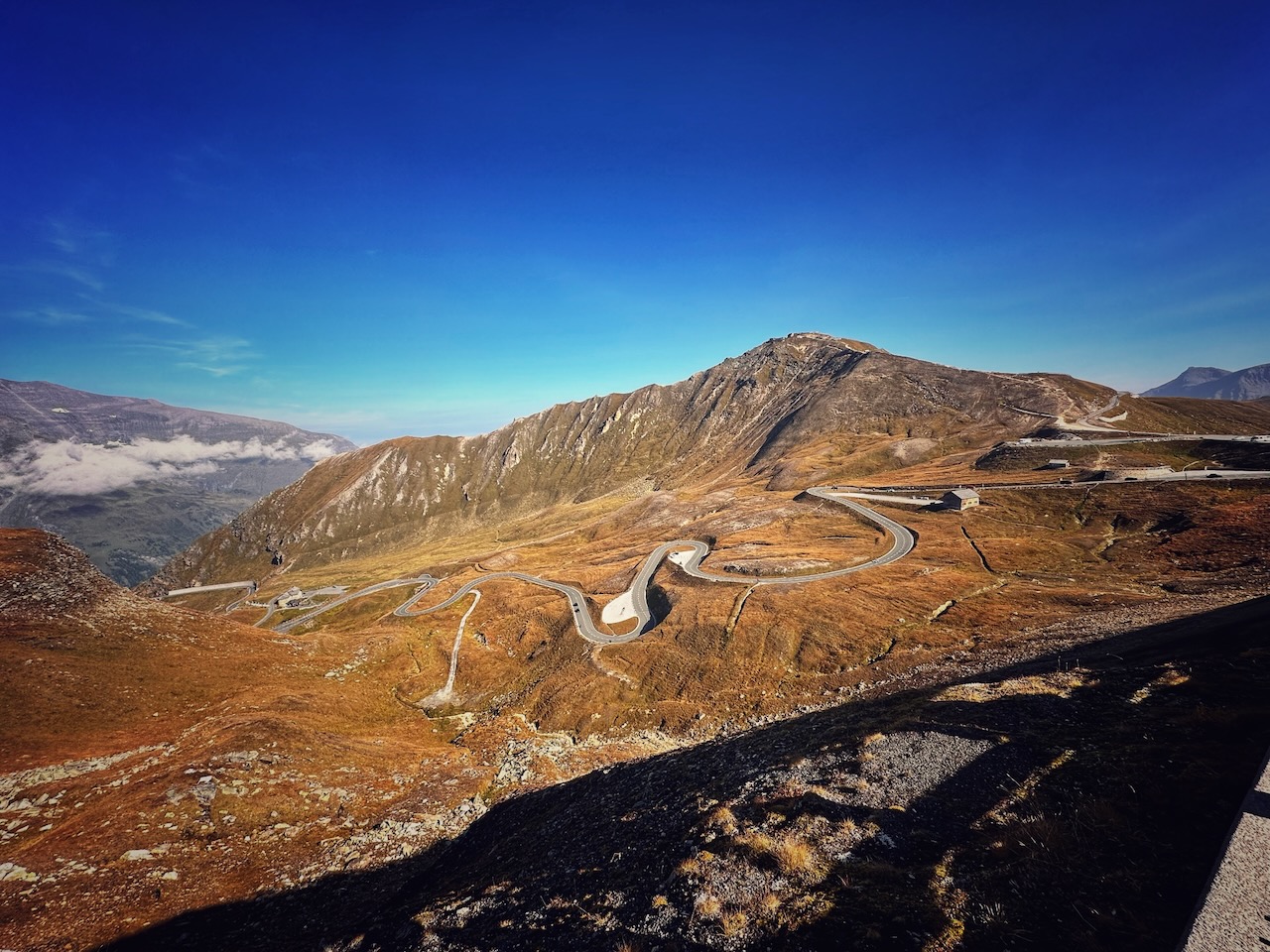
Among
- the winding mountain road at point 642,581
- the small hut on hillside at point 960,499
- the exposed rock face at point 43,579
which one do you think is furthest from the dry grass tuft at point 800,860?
the small hut on hillside at point 960,499

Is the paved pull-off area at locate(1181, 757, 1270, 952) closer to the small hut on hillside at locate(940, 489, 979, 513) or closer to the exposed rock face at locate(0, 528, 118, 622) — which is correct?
the exposed rock face at locate(0, 528, 118, 622)

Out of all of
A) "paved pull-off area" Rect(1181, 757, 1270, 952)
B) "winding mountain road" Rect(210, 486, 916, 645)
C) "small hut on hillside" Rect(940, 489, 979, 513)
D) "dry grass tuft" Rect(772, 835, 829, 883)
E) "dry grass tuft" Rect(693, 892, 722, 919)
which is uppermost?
"small hut on hillside" Rect(940, 489, 979, 513)

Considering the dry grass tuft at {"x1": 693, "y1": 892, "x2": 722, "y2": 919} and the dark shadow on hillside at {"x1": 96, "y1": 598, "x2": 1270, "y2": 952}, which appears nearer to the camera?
the dark shadow on hillside at {"x1": 96, "y1": 598, "x2": 1270, "y2": 952}

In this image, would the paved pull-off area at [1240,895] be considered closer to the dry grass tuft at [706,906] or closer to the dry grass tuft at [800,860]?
the dry grass tuft at [800,860]

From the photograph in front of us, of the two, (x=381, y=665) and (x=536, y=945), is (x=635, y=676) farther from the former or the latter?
(x=536, y=945)

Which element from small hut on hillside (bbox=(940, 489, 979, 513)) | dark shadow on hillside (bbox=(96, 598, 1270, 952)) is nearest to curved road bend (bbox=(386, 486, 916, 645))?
small hut on hillside (bbox=(940, 489, 979, 513))

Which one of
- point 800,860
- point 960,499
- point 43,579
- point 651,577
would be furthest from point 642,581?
point 43,579

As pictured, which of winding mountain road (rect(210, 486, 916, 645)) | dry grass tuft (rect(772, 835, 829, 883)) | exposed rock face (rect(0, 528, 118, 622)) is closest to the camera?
dry grass tuft (rect(772, 835, 829, 883))

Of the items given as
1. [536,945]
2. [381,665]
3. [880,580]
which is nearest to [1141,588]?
[880,580]

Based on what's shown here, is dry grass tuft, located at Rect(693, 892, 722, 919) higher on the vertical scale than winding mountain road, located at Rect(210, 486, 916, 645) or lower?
higher
